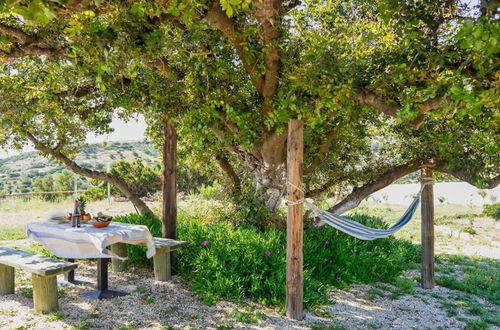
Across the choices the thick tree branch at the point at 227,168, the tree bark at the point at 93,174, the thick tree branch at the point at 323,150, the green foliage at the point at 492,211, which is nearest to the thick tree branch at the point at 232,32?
the thick tree branch at the point at 323,150

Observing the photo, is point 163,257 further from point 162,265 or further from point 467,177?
point 467,177

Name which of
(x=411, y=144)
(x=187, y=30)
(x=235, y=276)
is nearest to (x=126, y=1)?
(x=187, y=30)

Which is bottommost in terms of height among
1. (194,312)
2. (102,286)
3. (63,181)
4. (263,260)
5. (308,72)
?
(194,312)

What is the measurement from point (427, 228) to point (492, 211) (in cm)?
645

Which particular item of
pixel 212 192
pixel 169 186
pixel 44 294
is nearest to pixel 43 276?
pixel 44 294

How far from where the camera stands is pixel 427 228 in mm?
4793

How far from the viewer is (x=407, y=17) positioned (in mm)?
3084

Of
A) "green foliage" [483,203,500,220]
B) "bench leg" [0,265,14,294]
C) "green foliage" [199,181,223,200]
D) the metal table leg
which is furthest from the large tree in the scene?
"green foliage" [483,203,500,220]

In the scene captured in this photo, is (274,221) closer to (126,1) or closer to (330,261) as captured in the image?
(330,261)

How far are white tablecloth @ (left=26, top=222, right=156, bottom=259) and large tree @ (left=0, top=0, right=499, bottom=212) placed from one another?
117cm

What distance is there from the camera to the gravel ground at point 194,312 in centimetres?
342

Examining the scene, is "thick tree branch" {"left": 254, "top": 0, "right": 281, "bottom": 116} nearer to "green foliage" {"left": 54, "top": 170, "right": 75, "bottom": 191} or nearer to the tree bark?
the tree bark

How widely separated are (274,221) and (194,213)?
2031 mm

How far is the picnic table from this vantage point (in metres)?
3.72
